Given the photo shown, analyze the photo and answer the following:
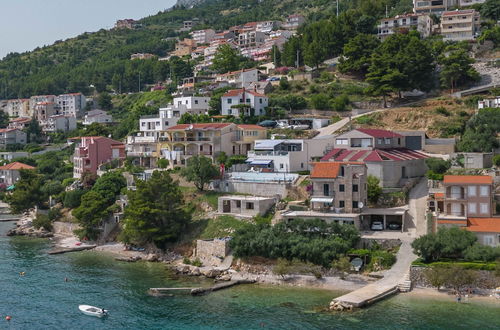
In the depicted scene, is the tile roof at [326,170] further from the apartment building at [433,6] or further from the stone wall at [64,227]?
the apartment building at [433,6]

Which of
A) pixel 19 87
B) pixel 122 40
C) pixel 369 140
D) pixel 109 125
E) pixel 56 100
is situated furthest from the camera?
pixel 122 40

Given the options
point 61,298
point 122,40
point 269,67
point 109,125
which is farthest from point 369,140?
point 122,40

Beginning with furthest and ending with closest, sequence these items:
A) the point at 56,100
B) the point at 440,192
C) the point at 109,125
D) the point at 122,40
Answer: the point at 122,40 → the point at 56,100 → the point at 109,125 → the point at 440,192

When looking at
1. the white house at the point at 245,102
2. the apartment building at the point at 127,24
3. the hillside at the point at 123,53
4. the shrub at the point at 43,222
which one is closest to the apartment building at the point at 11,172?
the shrub at the point at 43,222

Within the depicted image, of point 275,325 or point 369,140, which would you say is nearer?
point 275,325

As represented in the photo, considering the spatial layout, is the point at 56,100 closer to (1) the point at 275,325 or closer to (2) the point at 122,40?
(2) the point at 122,40

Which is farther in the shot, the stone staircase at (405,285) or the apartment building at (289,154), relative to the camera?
the apartment building at (289,154)

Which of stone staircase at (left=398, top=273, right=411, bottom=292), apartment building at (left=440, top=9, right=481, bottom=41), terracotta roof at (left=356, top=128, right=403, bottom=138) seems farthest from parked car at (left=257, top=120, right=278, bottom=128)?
apartment building at (left=440, top=9, right=481, bottom=41)
